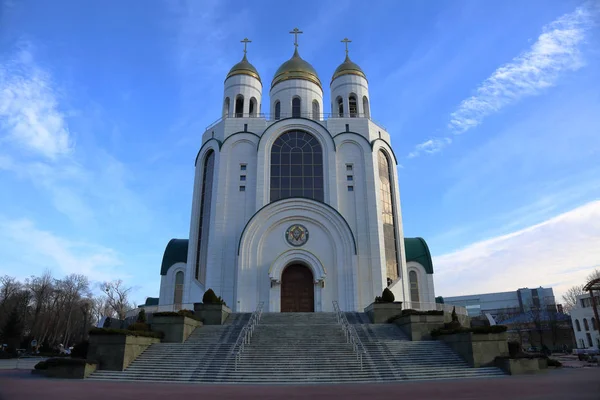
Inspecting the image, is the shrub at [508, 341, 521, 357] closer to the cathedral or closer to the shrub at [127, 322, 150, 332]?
the cathedral

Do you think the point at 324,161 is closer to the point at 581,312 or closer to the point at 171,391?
the point at 171,391

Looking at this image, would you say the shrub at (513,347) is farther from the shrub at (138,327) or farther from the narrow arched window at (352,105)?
the narrow arched window at (352,105)

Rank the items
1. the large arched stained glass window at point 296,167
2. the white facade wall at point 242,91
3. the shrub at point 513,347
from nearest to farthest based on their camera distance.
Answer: the shrub at point 513,347, the large arched stained glass window at point 296,167, the white facade wall at point 242,91

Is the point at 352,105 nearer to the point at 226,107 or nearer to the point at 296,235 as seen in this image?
the point at 226,107

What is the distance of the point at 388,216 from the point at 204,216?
13.4 metres

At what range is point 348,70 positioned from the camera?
118ft

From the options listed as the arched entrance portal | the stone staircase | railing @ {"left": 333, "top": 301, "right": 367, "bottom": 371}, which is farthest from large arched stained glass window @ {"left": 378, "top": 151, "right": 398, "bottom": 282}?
the stone staircase

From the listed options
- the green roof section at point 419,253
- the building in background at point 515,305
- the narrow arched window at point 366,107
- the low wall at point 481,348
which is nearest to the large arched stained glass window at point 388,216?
the green roof section at point 419,253

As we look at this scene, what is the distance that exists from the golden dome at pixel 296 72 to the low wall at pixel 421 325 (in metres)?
Answer: 23.5

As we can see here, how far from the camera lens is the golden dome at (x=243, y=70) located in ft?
116

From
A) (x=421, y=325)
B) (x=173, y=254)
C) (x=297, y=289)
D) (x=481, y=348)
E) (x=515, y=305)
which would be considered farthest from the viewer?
(x=515, y=305)

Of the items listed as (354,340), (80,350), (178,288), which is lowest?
(80,350)

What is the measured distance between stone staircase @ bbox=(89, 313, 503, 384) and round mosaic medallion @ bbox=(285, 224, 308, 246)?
8375 mm

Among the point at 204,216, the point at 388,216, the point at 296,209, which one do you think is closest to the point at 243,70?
the point at 204,216
